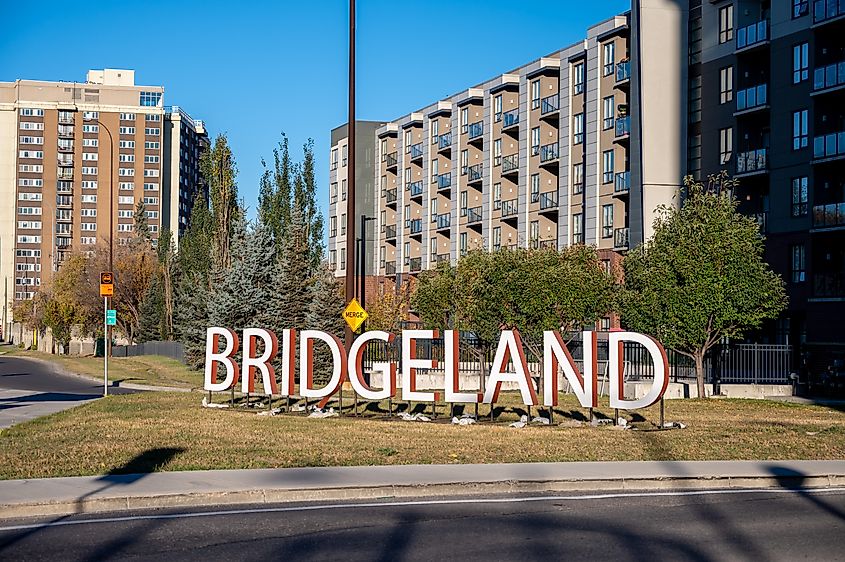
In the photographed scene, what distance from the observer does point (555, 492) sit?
1381 centimetres

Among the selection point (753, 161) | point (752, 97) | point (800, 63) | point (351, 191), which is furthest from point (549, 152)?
point (351, 191)

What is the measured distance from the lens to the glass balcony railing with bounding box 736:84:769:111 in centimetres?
5018

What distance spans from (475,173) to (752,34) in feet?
91.0

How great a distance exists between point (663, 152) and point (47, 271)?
131235 millimetres

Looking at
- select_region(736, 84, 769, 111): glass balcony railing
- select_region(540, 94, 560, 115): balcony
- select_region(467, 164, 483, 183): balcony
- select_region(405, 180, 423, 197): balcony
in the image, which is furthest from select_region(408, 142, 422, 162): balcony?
select_region(736, 84, 769, 111): glass balcony railing

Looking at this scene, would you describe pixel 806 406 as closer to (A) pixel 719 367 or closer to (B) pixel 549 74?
(A) pixel 719 367

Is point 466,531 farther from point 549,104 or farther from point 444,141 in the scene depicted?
point 444,141

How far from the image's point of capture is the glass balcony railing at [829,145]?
45750mm

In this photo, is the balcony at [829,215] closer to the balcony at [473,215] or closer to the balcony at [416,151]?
the balcony at [473,215]

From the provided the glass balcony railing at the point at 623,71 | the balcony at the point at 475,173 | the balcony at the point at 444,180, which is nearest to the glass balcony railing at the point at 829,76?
the glass balcony railing at the point at 623,71

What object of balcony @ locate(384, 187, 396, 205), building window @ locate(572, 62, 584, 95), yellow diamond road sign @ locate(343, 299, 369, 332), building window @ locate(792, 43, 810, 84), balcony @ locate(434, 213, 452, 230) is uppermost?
building window @ locate(572, 62, 584, 95)

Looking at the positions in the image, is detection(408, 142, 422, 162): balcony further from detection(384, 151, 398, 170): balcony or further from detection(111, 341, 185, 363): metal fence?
detection(111, 341, 185, 363): metal fence

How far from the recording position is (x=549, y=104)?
66688 mm

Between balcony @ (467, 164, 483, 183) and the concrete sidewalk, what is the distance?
2332 inches
